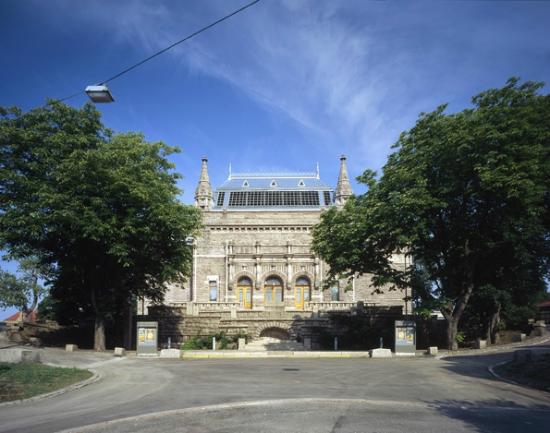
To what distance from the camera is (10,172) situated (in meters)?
23.4

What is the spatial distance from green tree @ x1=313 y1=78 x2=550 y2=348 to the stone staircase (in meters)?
7.69

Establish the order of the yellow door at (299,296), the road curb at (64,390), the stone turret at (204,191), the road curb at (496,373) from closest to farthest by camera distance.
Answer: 1. the road curb at (64,390)
2. the road curb at (496,373)
3. the yellow door at (299,296)
4. the stone turret at (204,191)

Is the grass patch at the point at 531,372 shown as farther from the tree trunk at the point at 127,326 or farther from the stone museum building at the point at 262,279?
the tree trunk at the point at 127,326

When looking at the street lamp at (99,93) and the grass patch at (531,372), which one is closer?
the street lamp at (99,93)

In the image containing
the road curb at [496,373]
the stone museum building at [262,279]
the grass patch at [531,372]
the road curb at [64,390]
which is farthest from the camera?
the stone museum building at [262,279]

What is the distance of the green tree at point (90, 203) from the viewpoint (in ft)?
76.1

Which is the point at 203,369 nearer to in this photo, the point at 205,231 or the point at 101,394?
the point at 101,394

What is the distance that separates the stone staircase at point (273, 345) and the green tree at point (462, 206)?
7.69 metres

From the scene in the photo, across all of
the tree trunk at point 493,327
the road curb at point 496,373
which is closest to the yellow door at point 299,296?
the tree trunk at point 493,327

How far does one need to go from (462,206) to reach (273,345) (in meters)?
15.2

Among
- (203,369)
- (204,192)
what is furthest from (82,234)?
(204,192)

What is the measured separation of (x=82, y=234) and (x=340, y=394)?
702 inches

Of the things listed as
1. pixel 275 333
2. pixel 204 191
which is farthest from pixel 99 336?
pixel 204 191

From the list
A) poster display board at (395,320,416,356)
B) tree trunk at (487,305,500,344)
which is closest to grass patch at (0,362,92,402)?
poster display board at (395,320,416,356)
